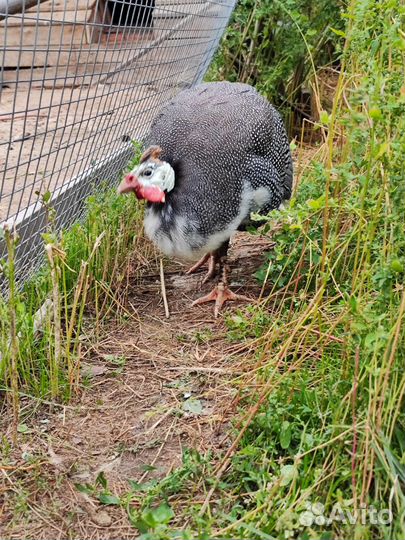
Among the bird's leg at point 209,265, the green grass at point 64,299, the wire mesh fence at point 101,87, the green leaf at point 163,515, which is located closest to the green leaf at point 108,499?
the green leaf at point 163,515

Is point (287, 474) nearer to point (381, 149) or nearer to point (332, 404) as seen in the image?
point (332, 404)

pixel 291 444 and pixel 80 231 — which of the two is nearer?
pixel 291 444

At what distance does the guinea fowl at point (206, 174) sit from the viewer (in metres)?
2.99

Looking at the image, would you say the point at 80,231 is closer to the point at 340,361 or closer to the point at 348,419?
the point at 340,361

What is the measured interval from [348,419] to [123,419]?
818mm

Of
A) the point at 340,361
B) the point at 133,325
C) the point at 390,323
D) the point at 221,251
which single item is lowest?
the point at 133,325

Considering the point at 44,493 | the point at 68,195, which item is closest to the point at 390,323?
the point at 44,493

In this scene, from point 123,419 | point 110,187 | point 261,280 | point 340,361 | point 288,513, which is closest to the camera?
point 288,513

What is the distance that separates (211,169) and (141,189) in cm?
29

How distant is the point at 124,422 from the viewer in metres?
2.47

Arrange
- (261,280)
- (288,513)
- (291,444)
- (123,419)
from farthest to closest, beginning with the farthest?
1. (261,280)
2. (123,419)
3. (291,444)
4. (288,513)

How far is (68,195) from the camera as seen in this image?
3.25 metres

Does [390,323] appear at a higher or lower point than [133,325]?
higher

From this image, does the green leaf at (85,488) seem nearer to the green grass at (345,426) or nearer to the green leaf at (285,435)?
the green grass at (345,426)
